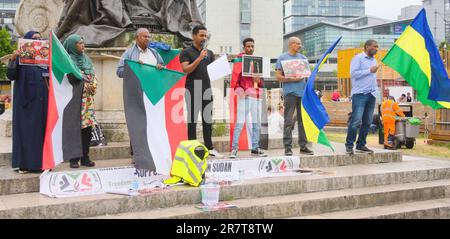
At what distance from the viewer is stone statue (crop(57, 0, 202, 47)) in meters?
8.35

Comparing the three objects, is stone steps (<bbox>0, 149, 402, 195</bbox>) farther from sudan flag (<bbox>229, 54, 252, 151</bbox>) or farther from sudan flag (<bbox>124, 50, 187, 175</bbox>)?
sudan flag (<bbox>124, 50, 187, 175</bbox>)

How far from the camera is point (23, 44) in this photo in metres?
5.87

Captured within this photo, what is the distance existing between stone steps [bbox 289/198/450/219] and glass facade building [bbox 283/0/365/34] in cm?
13024

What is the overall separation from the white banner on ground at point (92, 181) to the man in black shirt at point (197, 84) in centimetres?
135

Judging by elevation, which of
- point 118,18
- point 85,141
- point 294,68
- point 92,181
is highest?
point 118,18

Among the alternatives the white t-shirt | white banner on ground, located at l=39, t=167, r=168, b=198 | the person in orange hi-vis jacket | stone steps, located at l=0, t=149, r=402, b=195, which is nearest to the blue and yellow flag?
stone steps, located at l=0, t=149, r=402, b=195

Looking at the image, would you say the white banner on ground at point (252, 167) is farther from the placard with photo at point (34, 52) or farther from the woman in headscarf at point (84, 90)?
the placard with photo at point (34, 52)

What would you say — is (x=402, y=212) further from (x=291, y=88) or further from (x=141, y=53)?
(x=141, y=53)

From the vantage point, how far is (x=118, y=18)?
8.44m

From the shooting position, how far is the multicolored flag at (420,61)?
7832 millimetres

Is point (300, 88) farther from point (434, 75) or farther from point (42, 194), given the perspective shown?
point (42, 194)

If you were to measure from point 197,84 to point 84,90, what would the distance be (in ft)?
5.37

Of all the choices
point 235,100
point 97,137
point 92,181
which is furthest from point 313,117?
point 92,181

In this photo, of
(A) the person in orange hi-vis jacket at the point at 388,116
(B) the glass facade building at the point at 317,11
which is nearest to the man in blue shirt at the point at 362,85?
(A) the person in orange hi-vis jacket at the point at 388,116
